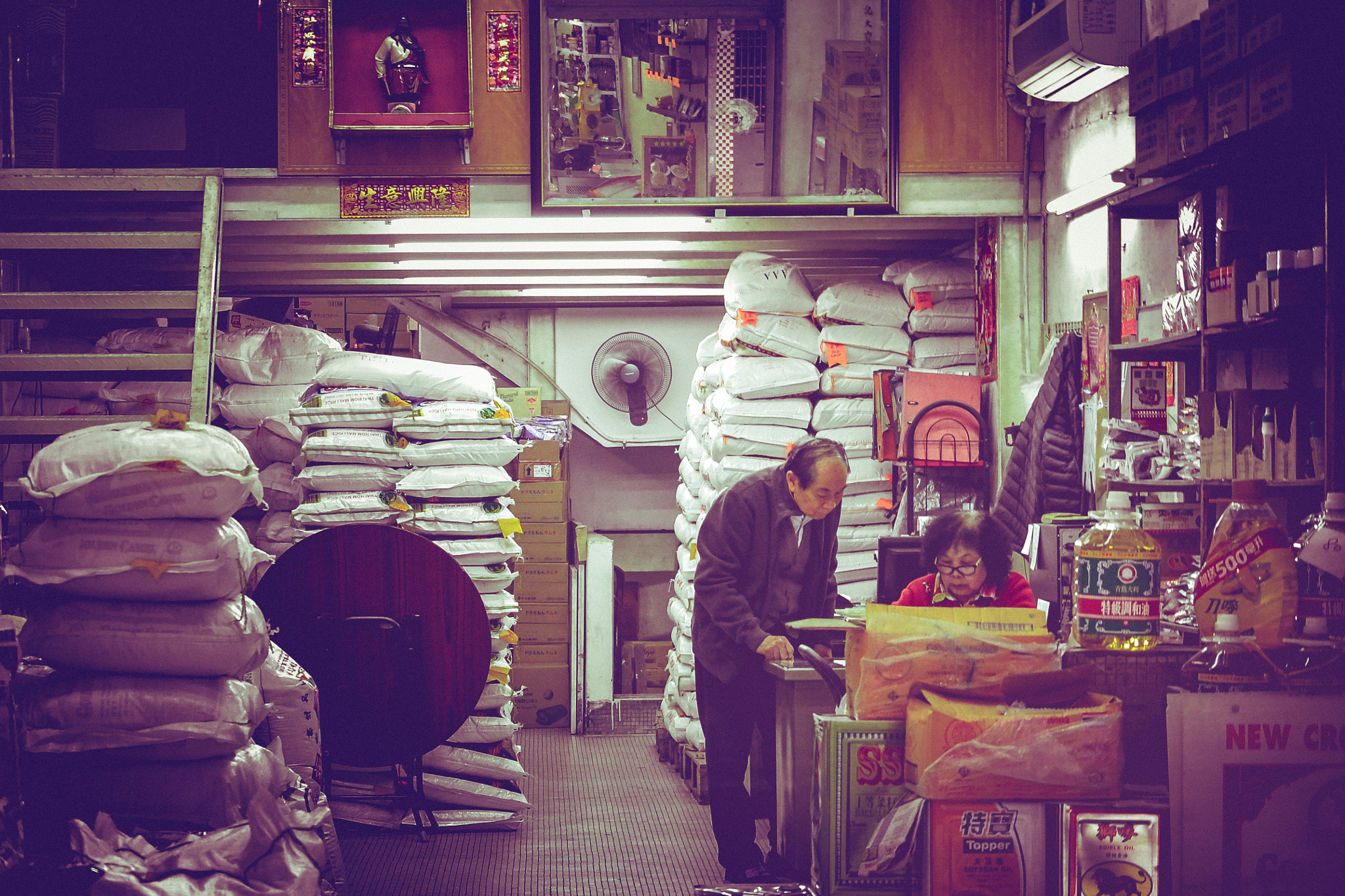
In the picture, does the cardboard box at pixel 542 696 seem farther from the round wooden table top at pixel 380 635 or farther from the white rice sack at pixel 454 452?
the round wooden table top at pixel 380 635

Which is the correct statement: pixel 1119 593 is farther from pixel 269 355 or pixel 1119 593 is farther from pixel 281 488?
pixel 269 355

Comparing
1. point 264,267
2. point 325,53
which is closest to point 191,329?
point 264,267

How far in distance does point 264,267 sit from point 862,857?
5.60 metres

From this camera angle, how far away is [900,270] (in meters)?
5.92

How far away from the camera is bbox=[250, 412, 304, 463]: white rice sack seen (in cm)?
593

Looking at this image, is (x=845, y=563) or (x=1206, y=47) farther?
(x=845, y=563)

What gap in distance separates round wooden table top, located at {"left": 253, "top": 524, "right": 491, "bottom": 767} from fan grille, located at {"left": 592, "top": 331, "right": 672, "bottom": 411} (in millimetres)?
4288

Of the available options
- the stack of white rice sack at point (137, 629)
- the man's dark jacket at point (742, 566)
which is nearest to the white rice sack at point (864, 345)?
the man's dark jacket at point (742, 566)

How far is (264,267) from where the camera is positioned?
6.72 m

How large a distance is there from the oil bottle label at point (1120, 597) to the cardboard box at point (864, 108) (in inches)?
137

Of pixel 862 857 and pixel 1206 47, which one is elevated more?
pixel 1206 47

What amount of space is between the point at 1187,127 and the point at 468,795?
378 centimetres

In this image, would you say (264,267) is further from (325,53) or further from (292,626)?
(292,626)

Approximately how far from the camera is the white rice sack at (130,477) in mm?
3342
